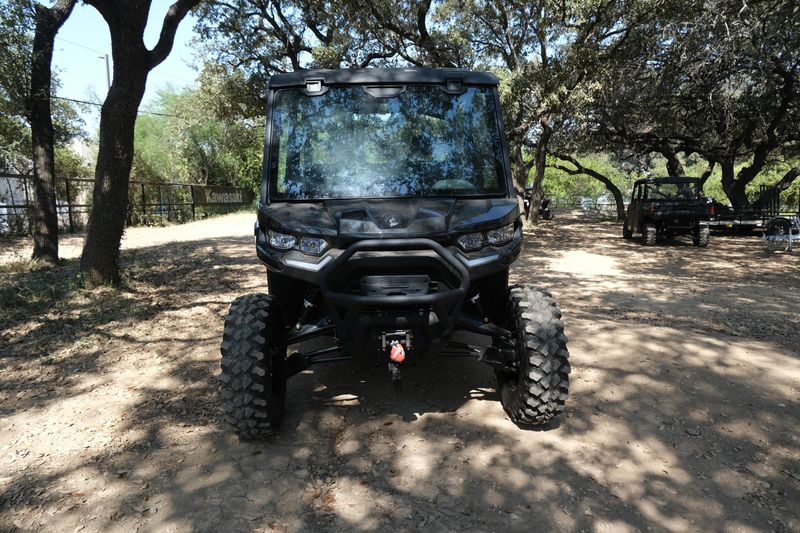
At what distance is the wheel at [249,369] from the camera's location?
10.6ft

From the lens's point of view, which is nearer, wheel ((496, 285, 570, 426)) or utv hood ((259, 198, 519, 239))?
utv hood ((259, 198, 519, 239))

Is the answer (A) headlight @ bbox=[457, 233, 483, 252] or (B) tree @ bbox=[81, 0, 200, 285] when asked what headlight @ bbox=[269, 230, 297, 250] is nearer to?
(A) headlight @ bbox=[457, 233, 483, 252]

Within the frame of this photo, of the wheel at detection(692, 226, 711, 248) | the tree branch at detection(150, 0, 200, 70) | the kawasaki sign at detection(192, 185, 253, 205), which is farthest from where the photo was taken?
the kawasaki sign at detection(192, 185, 253, 205)

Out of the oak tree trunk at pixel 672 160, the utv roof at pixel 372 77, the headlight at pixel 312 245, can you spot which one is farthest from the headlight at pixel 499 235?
the oak tree trunk at pixel 672 160

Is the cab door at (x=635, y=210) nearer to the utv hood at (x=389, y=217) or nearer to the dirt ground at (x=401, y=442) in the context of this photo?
the dirt ground at (x=401, y=442)

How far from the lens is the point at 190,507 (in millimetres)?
2812

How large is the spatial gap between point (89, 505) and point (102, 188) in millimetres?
6070

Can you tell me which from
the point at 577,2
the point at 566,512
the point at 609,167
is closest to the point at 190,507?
the point at 566,512

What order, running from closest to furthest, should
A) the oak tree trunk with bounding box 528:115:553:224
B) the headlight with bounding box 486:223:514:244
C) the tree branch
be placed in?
1. the headlight with bounding box 486:223:514:244
2. the tree branch
3. the oak tree trunk with bounding box 528:115:553:224

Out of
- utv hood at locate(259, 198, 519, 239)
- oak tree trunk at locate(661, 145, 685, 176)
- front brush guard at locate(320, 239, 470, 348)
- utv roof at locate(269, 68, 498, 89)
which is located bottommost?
front brush guard at locate(320, 239, 470, 348)

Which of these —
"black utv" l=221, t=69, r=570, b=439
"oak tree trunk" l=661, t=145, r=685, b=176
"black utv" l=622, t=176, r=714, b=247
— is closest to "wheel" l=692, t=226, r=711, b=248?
"black utv" l=622, t=176, r=714, b=247

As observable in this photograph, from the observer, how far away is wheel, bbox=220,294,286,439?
3.24 m

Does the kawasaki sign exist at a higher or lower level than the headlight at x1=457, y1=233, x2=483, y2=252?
higher

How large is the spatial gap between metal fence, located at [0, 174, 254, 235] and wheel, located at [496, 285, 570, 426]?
13277mm
